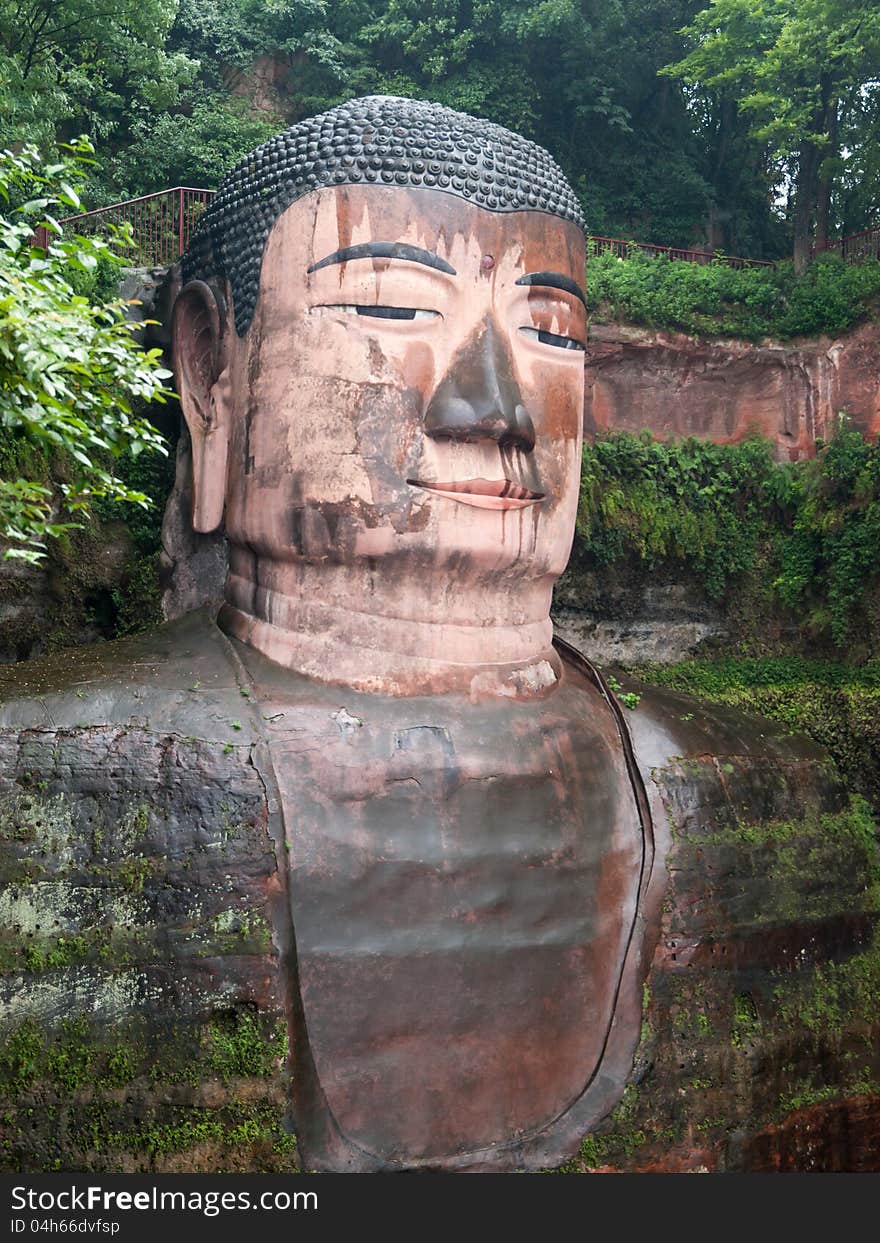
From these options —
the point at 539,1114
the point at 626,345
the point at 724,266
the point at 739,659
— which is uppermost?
the point at 724,266

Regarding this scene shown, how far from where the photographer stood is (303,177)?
23.7 feet

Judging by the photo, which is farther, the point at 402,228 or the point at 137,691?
the point at 402,228

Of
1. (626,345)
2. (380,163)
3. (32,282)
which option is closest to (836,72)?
(626,345)

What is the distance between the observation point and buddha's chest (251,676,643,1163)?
20.3 feet

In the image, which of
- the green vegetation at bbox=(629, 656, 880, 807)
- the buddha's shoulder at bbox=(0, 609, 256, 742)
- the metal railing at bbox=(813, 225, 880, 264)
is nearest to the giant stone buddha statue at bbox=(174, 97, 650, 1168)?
the buddha's shoulder at bbox=(0, 609, 256, 742)

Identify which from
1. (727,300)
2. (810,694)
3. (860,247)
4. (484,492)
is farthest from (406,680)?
(860,247)

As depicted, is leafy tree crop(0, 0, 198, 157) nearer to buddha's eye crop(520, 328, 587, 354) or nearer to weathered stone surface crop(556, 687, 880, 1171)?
buddha's eye crop(520, 328, 587, 354)

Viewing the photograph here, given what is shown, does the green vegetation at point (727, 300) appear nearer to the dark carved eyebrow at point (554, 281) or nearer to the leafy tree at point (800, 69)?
the leafy tree at point (800, 69)

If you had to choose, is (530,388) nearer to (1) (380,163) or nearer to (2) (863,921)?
(1) (380,163)

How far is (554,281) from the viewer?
7.33m

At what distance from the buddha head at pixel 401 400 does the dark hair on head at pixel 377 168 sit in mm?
15

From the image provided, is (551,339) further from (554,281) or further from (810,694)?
(810,694)

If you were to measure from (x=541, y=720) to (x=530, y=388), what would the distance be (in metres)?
2.00

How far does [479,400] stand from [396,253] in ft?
3.28
